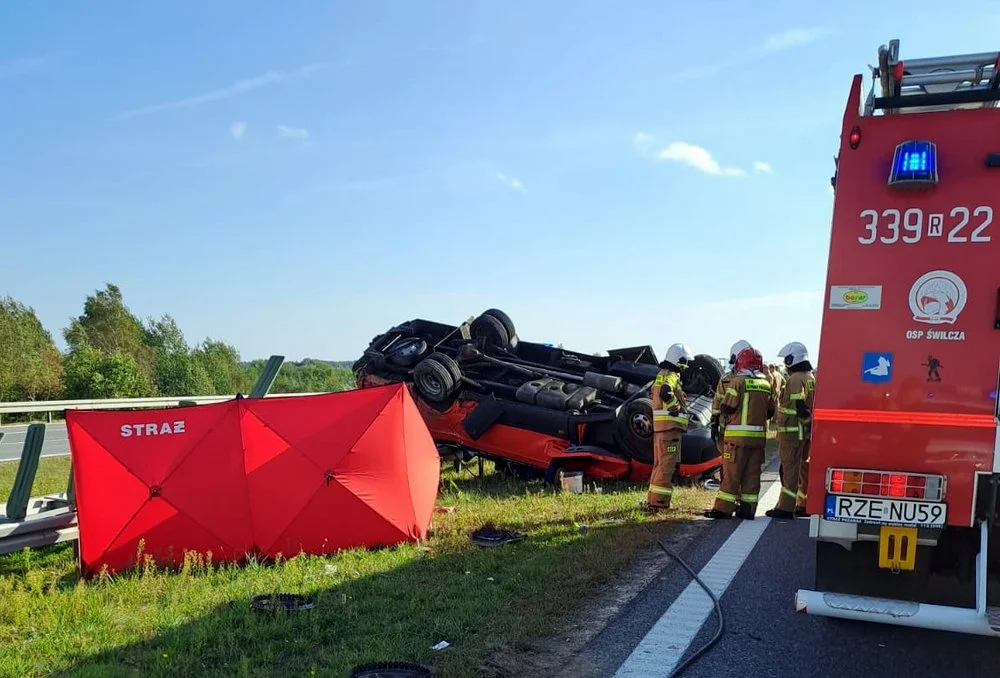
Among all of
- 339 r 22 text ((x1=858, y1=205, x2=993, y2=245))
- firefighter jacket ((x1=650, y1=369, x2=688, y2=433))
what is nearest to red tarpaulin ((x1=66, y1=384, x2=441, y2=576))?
firefighter jacket ((x1=650, y1=369, x2=688, y2=433))

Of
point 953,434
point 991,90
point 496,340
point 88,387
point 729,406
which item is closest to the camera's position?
point 953,434

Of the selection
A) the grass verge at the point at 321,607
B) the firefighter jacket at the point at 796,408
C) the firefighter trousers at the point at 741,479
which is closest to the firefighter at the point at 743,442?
the firefighter trousers at the point at 741,479

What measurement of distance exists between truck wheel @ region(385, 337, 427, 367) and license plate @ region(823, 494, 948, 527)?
8.14m

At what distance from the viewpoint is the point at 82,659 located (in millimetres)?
3744

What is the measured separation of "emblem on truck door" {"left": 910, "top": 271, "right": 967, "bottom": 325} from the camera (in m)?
3.58

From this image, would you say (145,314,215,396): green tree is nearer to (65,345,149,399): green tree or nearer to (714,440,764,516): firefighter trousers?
(65,345,149,399): green tree

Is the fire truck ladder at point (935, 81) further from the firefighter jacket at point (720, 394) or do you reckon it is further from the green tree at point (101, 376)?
the green tree at point (101, 376)

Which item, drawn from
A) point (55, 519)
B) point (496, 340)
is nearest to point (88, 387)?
point (496, 340)

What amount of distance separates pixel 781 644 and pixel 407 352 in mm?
8029

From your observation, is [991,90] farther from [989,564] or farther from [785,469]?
[785,469]

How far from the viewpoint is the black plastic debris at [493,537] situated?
610 cm

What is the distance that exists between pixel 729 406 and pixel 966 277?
13.6 feet

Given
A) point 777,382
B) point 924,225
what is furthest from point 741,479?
point 924,225

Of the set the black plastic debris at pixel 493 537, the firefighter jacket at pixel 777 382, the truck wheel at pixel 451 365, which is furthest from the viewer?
the truck wheel at pixel 451 365
